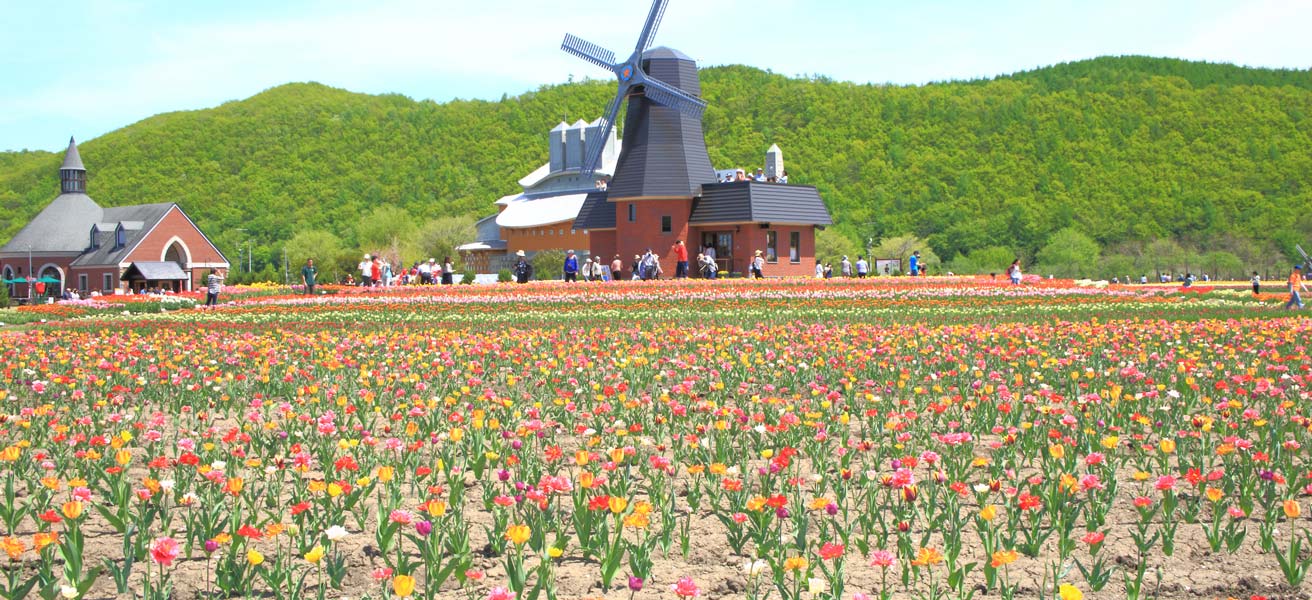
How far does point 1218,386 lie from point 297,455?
5638mm

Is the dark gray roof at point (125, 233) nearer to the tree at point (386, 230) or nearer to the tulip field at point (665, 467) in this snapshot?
the tree at point (386, 230)

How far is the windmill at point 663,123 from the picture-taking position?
148ft

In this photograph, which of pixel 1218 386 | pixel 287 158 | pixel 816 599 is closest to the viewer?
pixel 816 599

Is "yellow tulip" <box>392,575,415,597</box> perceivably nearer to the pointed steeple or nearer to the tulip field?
the tulip field

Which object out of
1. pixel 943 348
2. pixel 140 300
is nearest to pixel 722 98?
pixel 140 300

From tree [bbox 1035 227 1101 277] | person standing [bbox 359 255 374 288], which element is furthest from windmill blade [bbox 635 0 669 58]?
tree [bbox 1035 227 1101 277]

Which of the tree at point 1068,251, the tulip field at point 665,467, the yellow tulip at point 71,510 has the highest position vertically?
the tree at point 1068,251

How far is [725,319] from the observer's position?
56.0 feet

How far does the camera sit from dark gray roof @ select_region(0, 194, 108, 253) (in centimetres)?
6688

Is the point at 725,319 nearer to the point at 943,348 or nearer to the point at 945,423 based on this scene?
the point at 943,348

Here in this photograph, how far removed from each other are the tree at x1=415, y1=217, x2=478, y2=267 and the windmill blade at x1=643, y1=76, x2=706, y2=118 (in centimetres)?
3924

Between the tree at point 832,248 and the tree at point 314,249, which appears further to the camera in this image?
the tree at point 314,249

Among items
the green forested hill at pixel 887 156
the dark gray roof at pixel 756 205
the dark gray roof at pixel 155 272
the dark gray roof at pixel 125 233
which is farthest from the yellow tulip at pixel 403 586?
the green forested hill at pixel 887 156

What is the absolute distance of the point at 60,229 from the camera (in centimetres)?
6750
